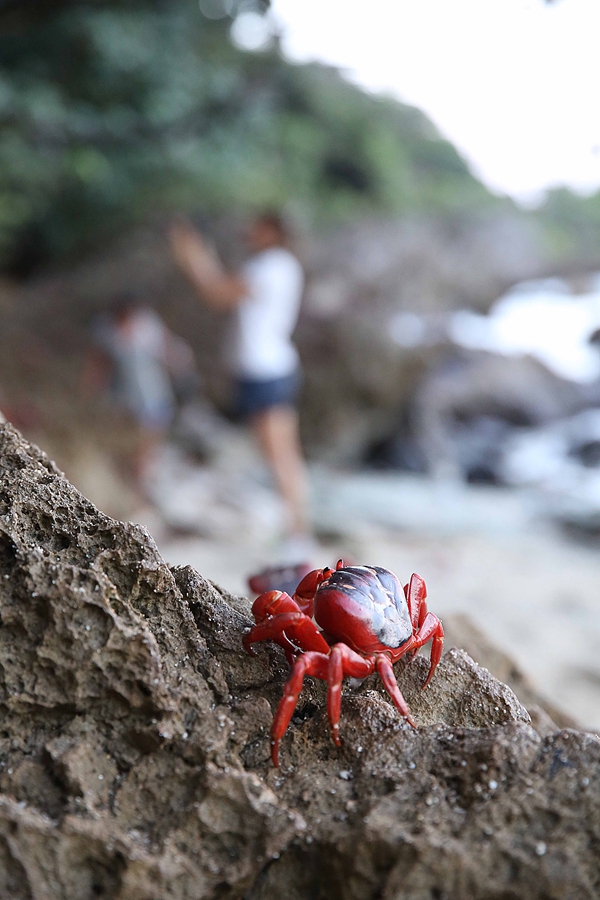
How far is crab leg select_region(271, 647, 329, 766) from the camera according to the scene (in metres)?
1.25

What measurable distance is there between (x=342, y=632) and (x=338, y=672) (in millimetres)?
171

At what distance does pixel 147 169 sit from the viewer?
8.23 m

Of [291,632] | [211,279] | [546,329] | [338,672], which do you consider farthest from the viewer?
[546,329]

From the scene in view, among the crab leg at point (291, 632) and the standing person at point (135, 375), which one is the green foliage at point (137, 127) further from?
the crab leg at point (291, 632)

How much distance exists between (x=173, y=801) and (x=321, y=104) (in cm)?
1359

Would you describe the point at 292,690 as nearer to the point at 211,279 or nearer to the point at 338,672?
the point at 338,672

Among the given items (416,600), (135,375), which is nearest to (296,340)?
(135,375)

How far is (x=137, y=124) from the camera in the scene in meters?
7.05

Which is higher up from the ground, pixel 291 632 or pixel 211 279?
pixel 211 279

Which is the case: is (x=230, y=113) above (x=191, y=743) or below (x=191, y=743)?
above

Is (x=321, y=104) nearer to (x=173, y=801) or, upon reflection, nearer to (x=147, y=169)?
(x=147, y=169)

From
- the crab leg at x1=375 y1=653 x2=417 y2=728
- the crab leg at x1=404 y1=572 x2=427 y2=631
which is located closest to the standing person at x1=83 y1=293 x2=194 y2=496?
the crab leg at x1=404 y1=572 x2=427 y2=631

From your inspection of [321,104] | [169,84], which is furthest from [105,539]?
[321,104]

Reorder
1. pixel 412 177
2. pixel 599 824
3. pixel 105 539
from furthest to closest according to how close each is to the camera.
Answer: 1. pixel 412 177
2. pixel 105 539
3. pixel 599 824
